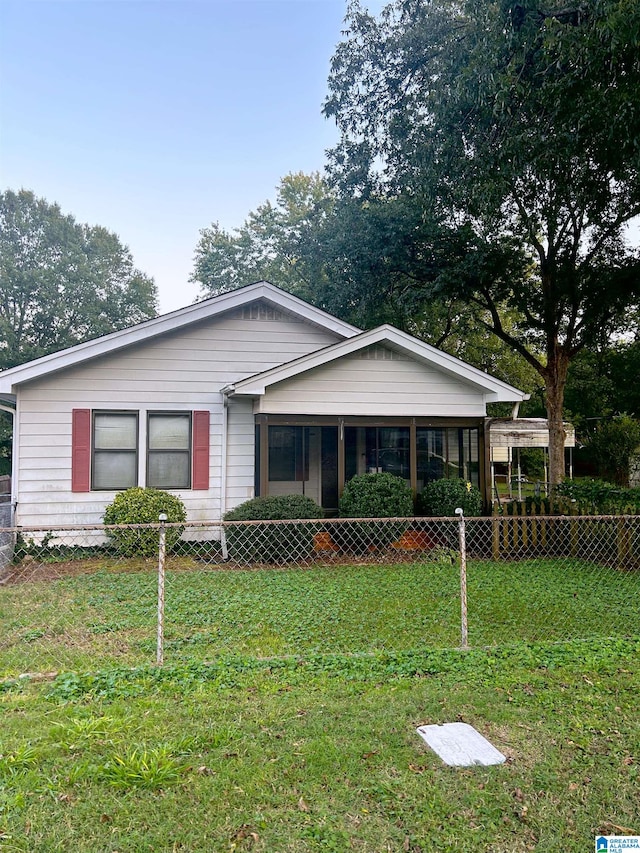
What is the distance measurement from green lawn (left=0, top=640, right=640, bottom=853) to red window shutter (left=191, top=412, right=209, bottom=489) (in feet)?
19.7

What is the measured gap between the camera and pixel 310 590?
702 cm

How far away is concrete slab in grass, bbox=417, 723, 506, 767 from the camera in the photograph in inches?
119

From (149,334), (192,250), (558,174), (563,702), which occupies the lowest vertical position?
(563,702)

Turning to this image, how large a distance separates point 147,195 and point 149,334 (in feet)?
34.0

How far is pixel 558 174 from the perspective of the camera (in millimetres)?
11234

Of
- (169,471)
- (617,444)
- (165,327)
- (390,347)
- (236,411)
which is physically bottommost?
(169,471)

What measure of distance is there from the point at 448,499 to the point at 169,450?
5.27m

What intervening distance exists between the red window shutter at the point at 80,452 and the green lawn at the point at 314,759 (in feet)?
19.8

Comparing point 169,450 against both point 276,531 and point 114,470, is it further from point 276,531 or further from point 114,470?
point 276,531

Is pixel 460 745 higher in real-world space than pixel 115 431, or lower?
lower

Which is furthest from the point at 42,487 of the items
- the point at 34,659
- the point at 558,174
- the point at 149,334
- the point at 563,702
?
the point at 558,174

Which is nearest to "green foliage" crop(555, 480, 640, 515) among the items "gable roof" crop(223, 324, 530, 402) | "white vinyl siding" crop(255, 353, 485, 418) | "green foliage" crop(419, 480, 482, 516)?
"green foliage" crop(419, 480, 482, 516)

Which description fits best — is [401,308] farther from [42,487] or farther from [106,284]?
[106,284]

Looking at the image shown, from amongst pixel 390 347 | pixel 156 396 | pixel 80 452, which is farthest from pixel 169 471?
pixel 390 347
